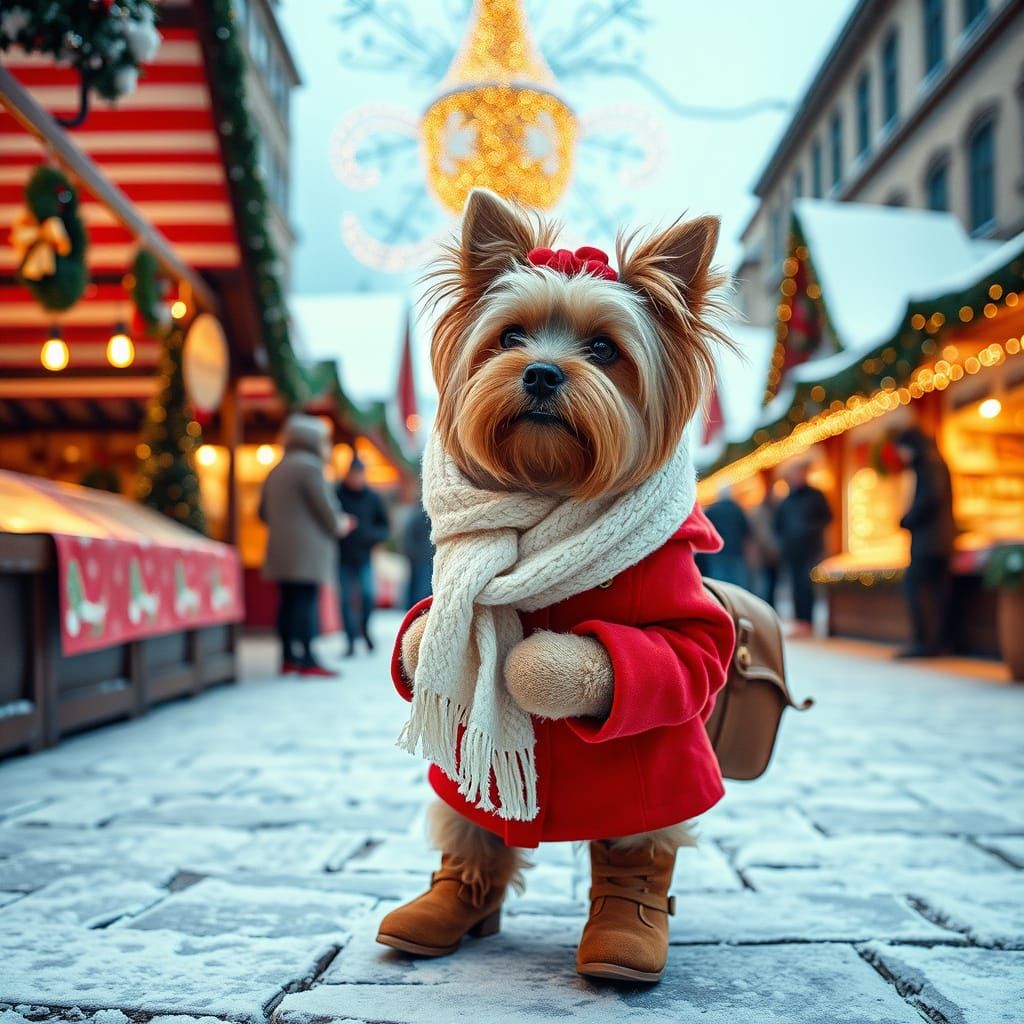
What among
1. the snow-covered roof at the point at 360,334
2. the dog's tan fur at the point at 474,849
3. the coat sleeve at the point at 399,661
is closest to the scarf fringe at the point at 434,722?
the coat sleeve at the point at 399,661

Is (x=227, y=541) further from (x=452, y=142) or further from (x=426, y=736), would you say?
(x=426, y=736)

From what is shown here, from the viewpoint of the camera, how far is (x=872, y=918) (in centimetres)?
251

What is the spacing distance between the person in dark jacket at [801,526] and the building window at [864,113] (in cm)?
1724

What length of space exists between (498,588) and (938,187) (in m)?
21.2

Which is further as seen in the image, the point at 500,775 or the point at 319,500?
the point at 319,500

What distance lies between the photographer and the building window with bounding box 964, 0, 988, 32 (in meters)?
Answer: 18.0

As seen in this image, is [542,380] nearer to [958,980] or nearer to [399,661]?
[399,661]

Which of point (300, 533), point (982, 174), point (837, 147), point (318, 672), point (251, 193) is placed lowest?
point (318, 672)

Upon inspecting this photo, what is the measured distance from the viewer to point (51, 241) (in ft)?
19.2

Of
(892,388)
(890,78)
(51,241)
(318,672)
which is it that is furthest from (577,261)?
(890,78)

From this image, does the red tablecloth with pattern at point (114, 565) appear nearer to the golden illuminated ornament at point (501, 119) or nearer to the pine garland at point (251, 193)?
the pine garland at point (251, 193)

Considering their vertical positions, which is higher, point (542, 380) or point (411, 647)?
point (542, 380)

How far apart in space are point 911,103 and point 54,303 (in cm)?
2016

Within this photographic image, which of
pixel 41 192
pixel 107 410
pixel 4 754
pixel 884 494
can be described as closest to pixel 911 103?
pixel 884 494
